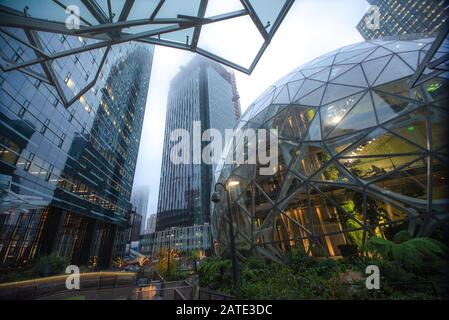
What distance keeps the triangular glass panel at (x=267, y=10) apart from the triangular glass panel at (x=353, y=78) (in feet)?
26.4

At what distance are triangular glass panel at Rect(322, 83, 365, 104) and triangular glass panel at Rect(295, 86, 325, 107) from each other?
0.30 metres

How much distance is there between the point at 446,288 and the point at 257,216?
7.17 m

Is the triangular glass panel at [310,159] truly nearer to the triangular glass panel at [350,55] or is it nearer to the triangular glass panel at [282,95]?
the triangular glass panel at [282,95]

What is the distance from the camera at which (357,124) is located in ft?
30.2

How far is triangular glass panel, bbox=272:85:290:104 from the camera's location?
12.9 meters

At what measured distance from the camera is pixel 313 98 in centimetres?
1139

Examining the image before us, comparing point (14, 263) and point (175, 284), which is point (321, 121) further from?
point (14, 263)

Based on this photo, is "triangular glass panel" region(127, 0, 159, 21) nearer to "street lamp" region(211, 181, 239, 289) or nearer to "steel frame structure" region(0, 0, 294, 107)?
"steel frame structure" region(0, 0, 294, 107)

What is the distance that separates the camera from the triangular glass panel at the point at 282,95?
12.9 m

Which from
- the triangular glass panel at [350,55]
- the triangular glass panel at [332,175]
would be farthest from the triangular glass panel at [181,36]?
the triangular glass panel at [350,55]

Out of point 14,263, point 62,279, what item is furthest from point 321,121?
point 14,263

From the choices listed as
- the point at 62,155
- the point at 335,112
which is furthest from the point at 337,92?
the point at 62,155

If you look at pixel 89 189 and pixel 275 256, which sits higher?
pixel 89 189

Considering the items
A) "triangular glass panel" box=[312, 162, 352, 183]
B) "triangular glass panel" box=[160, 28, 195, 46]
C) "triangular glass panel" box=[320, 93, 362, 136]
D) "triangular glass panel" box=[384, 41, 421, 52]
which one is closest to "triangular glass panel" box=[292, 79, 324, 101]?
"triangular glass panel" box=[320, 93, 362, 136]
